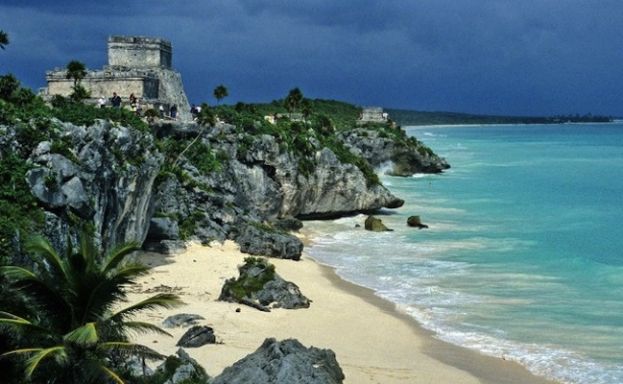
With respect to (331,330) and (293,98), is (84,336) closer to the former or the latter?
(331,330)

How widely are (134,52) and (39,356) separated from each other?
42.7 metres

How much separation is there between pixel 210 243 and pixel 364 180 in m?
15.2

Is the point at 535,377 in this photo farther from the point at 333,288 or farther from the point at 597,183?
the point at 597,183

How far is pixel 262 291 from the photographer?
23312mm

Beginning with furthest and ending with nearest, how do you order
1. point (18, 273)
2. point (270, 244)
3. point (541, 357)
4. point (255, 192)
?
point (255, 192) → point (270, 244) → point (541, 357) → point (18, 273)

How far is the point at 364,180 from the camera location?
4488cm

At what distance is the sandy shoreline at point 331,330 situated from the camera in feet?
58.3

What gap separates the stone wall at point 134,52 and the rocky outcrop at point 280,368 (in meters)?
38.8

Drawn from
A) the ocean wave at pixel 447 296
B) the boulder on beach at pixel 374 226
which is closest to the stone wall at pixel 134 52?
the boulder on beach at pixel 374 226

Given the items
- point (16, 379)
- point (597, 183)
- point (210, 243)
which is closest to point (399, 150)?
point (597, 183)

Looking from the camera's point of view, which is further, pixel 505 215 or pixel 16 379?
pixel 505 215

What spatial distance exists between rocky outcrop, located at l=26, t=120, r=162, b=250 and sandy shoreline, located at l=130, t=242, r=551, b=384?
2.06m

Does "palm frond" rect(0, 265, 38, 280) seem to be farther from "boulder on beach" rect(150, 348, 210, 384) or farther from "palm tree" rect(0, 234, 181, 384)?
"boulder on beach" rect(150, 348, 210, 384)

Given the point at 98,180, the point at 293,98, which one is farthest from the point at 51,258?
the point at 293,98
